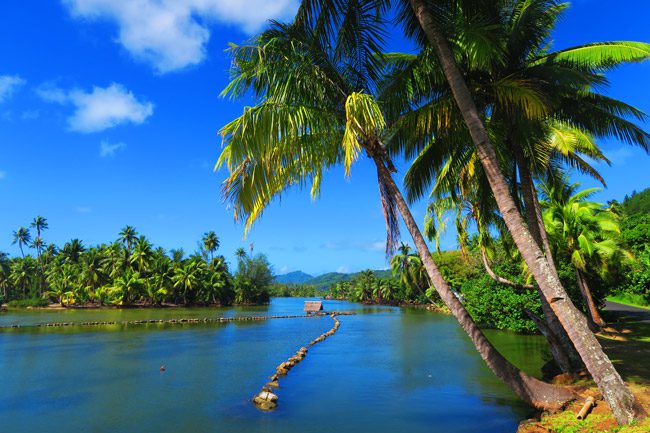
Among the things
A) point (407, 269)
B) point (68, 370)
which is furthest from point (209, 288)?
point (68, 370)

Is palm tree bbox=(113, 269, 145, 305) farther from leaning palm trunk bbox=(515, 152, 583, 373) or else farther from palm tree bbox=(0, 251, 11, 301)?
leaning palm trunk bbox=(515, 152, 583, 373)

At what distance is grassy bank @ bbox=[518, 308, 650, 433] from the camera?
6189 mm

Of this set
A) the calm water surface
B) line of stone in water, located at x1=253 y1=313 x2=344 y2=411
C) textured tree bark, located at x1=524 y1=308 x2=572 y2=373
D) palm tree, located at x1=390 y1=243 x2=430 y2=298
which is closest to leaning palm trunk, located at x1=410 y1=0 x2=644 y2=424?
the calm water surface

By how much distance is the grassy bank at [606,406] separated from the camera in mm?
6189

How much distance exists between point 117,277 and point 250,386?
57439 millimetres

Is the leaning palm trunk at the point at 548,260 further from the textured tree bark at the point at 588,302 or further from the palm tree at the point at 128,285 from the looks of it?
the palm tree at the point at 128,285

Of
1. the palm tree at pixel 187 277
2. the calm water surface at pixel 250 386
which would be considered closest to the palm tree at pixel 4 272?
the palm tree at pixel 187 277

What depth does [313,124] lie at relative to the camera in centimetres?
826

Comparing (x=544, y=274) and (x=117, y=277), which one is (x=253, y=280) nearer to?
(x=117, y=277)

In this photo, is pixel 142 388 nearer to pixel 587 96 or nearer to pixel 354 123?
pixel 354 123

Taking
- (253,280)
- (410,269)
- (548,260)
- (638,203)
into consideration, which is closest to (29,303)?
(253,280)

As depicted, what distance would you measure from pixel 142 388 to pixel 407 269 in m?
49.8

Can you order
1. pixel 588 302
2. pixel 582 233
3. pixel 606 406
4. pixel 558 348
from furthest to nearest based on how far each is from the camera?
1. pixel 588 302
2. pixel 582 233
3. pixel 558 348
4. pixel 606 406

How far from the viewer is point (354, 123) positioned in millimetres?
7250
